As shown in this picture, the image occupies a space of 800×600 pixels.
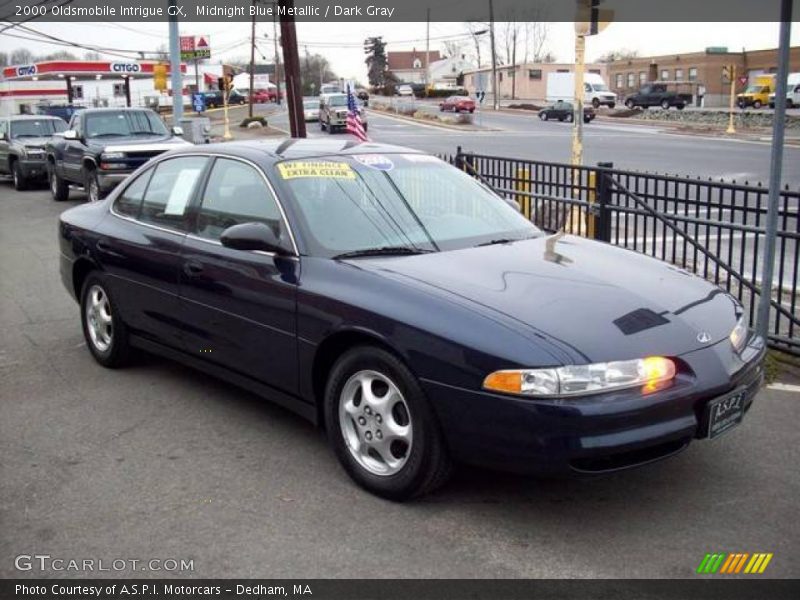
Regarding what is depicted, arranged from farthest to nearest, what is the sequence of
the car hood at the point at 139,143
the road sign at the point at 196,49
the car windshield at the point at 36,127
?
the road sign at the point at 196,49 → the car windshield at the point at 36,127 → the car hood at the point at 139,143

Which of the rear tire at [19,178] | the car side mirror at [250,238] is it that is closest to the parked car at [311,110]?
the rear tire at [19,178]

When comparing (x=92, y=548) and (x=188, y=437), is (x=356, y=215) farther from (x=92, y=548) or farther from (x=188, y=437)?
(x=92, y=548)

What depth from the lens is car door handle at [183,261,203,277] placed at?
16.4ft

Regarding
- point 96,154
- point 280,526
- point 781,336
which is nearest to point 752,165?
point 96,154

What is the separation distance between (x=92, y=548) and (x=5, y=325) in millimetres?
4555

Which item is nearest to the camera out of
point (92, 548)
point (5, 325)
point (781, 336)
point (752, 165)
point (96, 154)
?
point (92, 548)

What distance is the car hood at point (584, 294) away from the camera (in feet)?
11.9

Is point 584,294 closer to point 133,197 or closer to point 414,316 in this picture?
point 414,316

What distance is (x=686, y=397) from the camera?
3609 mm

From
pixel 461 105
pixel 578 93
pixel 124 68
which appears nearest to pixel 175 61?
pixel 578 93

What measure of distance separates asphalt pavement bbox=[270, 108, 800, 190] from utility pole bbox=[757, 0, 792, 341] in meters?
14.2

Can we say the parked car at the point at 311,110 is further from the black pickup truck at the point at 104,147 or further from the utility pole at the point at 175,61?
the black pickup truck at the point at 104,147

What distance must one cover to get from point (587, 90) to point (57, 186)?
52392 millimetres

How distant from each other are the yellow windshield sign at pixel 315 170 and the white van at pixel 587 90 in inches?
2239
